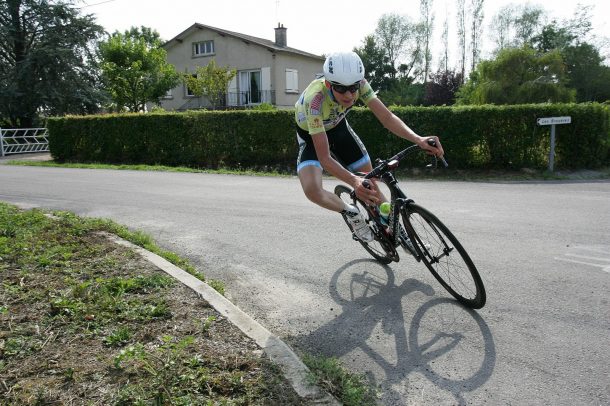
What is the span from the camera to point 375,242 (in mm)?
5008

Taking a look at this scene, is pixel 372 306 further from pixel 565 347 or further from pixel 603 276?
pixel 603 276

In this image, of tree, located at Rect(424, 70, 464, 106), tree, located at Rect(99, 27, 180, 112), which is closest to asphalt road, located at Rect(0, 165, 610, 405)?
tree, located at Rect(99, 27, 180, 112)

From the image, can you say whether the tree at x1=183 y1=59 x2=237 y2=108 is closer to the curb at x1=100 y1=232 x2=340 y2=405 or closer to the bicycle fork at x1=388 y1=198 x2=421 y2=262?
the curb at x1=100 y1=232 x2=340 y2=405

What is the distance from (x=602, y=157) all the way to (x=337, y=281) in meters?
12.3

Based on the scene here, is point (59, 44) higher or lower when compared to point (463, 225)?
higher

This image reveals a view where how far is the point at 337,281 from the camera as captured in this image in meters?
4.67

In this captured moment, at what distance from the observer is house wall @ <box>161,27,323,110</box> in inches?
1390

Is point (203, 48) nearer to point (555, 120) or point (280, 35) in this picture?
point (280, 35)

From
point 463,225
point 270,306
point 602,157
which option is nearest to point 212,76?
point 602,157

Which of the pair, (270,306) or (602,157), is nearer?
(270,306)

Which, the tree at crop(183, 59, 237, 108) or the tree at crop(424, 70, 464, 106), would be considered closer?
the tree at crop(183, 59, 237, 108)

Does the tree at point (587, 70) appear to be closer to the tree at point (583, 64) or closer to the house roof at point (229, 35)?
the tree at point (583, 64)

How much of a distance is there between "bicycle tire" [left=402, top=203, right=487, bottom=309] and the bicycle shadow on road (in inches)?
5.1

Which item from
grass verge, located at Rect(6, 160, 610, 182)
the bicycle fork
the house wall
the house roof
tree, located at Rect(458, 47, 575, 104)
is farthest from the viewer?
the house wall
